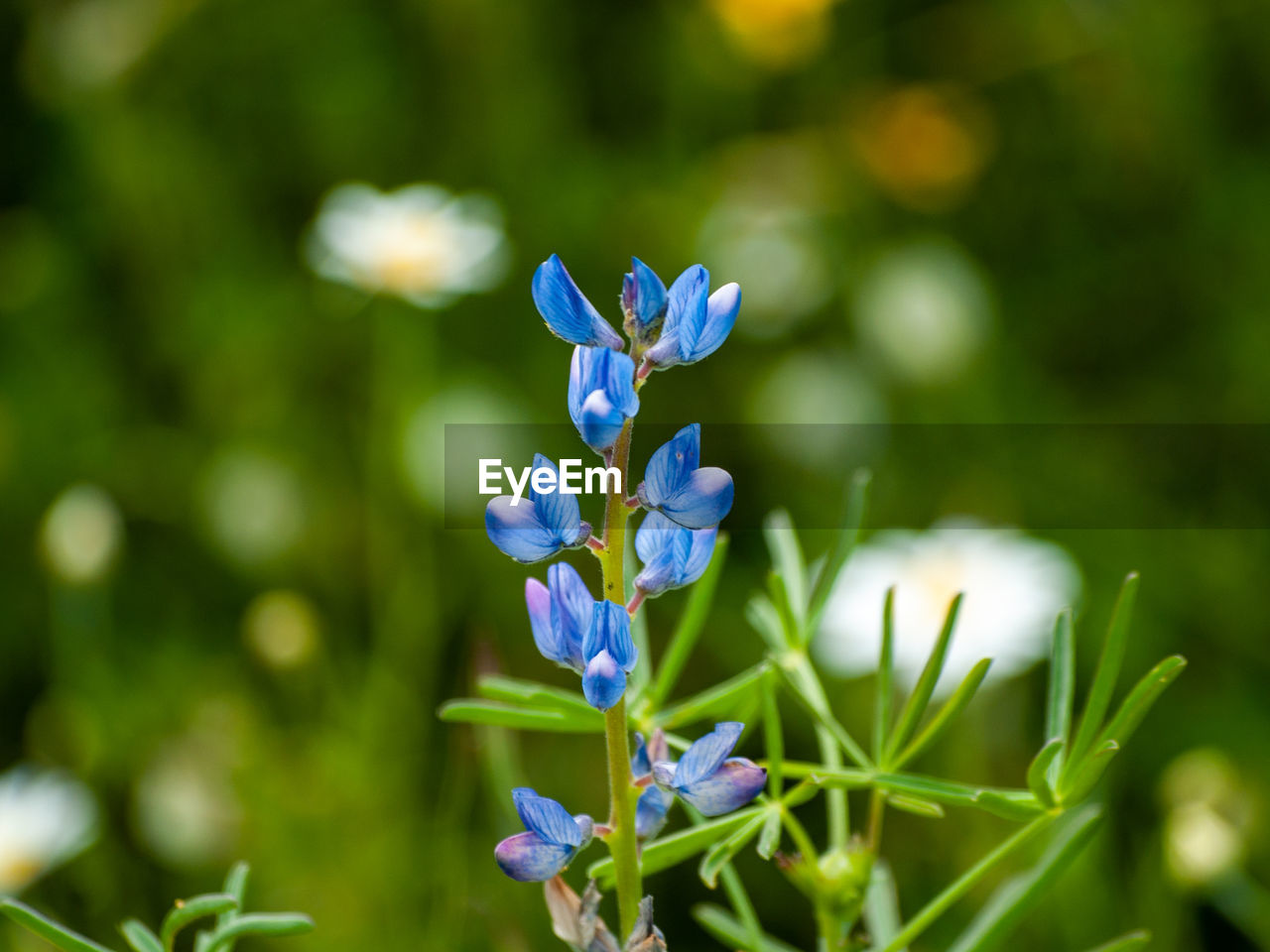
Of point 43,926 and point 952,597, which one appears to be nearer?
point 43,926

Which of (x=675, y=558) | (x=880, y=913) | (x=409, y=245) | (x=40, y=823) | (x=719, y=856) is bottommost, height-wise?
(x=40, y=823)

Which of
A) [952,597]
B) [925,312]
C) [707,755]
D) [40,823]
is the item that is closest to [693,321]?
[707,755]

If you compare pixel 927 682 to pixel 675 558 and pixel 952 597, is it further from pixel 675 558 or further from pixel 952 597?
pixel 952 597

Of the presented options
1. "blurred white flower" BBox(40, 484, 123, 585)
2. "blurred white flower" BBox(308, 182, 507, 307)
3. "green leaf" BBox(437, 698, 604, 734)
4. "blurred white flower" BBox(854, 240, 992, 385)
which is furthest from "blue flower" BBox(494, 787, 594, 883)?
"blurred white flower" BBox(854, 240, 992, 385)

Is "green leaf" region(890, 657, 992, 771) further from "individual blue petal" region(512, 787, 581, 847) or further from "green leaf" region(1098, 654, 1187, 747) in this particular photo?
"individual blue petal" region(512, 787, 581, 847)

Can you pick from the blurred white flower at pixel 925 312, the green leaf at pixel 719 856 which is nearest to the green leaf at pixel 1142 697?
the green leaf at pixel 719 856

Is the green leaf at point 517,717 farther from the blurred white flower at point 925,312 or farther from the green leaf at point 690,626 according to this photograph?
the blurred white flower at point 925,312

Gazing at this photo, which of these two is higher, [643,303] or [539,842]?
[643,303]
